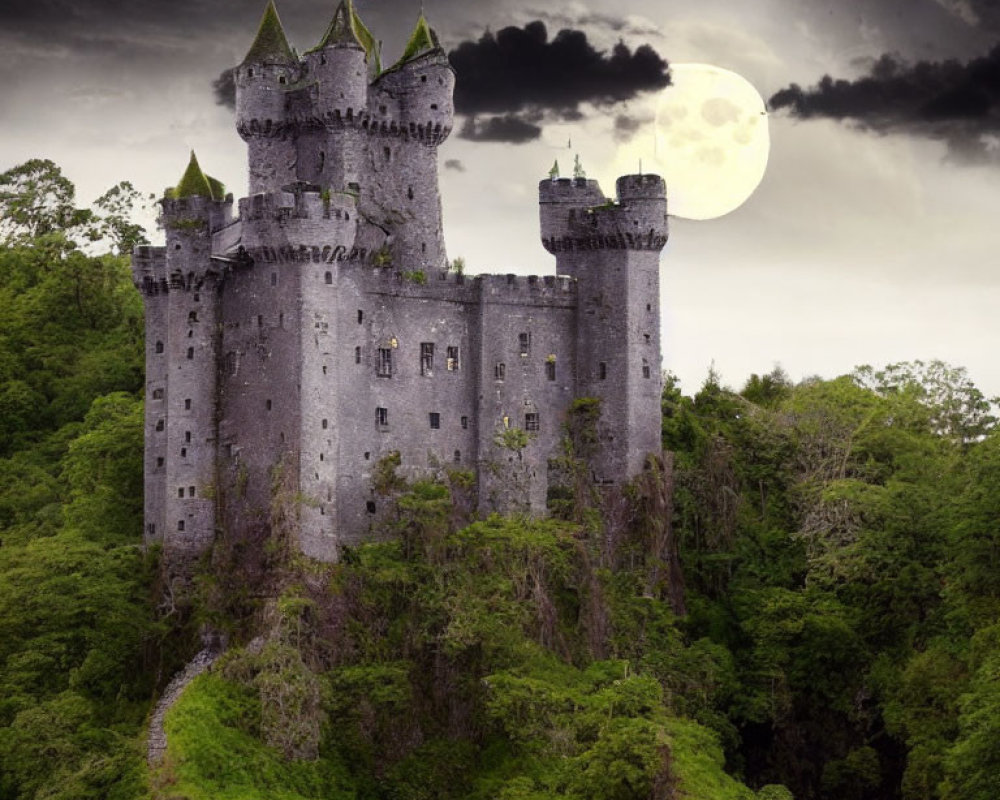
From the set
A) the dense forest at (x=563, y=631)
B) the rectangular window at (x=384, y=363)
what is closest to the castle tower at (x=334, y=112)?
the rectangular window at (x=384, y=363)

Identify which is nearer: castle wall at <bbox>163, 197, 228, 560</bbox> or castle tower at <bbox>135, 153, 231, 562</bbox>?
castle wall at <bbox>163, 197, 228, 560</bbox>

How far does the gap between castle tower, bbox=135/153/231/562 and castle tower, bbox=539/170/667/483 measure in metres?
14.0

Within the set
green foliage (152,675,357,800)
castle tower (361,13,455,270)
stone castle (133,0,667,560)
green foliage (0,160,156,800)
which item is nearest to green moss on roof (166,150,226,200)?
stone castle (133,0,667,560)

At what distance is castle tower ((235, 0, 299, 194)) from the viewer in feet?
317

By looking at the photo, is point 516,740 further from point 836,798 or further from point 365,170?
point 365,170

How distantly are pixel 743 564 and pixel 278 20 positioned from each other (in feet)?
93.2

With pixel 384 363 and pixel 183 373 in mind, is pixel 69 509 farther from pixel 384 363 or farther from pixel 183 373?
pixel 384 363

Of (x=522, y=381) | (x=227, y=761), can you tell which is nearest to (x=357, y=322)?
(x=522, y=381)

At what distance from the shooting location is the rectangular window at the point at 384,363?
93.8 metres

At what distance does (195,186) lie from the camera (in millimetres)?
95750

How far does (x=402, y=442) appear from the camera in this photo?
93875 millimetres

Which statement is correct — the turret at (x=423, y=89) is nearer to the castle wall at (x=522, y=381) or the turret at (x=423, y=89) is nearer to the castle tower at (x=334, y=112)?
the castle tower at (x=334, y=112)

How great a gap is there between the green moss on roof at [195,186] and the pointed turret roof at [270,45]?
183 inches

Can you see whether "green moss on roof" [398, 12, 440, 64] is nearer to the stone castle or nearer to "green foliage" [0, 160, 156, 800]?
the stone castle
